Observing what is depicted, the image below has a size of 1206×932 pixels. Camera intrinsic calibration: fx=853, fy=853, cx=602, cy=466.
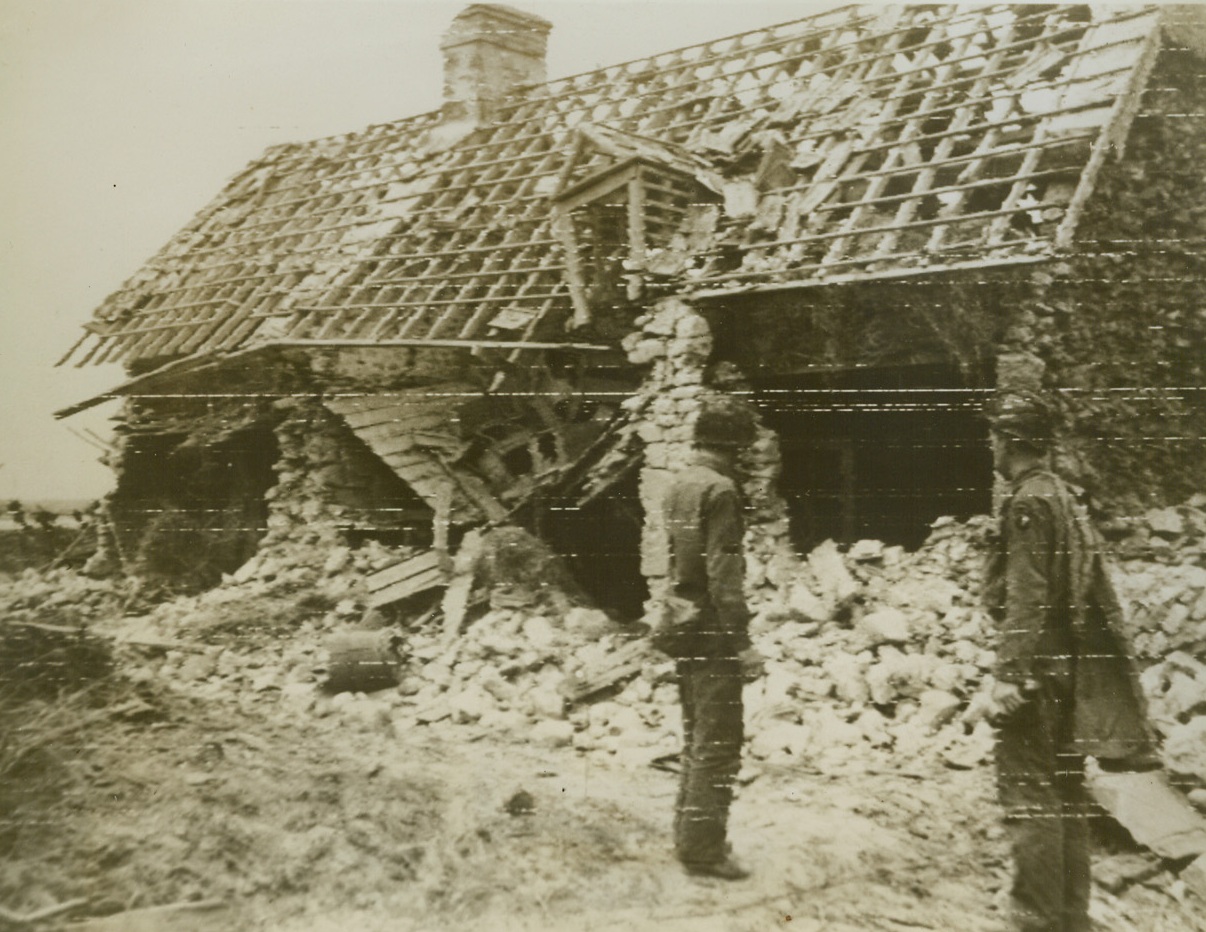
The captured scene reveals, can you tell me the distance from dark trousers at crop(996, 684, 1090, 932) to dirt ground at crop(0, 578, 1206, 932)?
7cm

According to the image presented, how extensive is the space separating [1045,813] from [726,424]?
1.53 m

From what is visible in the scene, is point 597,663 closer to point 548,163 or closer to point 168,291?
point 548,163

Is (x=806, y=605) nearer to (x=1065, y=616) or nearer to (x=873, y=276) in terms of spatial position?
(x=1065, y=616)

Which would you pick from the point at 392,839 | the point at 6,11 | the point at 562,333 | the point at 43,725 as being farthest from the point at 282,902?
the point at 6,11

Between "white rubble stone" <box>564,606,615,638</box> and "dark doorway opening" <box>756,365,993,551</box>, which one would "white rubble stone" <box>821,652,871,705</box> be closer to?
"dark doorway opening" <box>756,365,993,551</box>

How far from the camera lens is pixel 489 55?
3023 millimetres

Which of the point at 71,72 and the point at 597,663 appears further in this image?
the point at 71,72

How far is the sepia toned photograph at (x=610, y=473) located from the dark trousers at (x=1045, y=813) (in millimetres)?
13

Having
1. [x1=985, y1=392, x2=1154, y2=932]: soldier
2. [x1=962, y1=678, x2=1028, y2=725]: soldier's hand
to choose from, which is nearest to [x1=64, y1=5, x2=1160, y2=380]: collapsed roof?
[x1=985, y1=392, x2=1154, y2=932]: soldier

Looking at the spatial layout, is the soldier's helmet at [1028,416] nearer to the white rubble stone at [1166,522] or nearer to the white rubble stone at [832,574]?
the white rubble stone at [1166,522]

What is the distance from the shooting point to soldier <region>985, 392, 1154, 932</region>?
2607 mm

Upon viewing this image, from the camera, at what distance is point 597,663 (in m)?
2.83

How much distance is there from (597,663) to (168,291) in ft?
7.06

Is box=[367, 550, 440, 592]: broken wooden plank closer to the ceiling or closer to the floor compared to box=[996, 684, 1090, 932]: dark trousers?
closer to the ceiling
